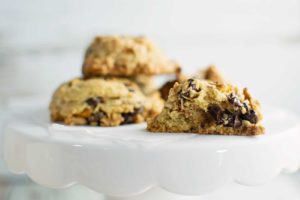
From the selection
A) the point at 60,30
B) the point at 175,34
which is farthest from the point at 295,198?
the point at 60,30

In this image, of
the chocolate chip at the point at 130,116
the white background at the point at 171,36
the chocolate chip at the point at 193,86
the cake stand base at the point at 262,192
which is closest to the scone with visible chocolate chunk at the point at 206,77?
the chocolate chip at the point at 130,116

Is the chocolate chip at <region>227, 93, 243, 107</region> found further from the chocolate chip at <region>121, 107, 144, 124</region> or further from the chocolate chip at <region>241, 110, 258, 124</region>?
the chocolate chip at <region>121, 107, 144, 124</region>

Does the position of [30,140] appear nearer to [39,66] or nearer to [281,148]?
[281,148]

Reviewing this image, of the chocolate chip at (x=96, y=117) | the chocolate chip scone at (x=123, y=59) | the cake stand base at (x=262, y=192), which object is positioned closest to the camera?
the chocolate chip at (x=96, y=117)

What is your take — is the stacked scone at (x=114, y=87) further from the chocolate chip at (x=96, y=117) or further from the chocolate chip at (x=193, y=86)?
the chocolate chip at (x=193, y=86)

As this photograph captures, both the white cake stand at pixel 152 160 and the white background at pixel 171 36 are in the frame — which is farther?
the white background at pixel 171 36

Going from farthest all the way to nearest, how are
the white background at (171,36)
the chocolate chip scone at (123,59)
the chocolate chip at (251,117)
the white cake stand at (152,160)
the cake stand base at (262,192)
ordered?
the white background at (171,36), the cake stand base at (262,192), the chocolate chip scone at (123,59), the chocolate chip at (251,117), the white cake stand at (152,160)
